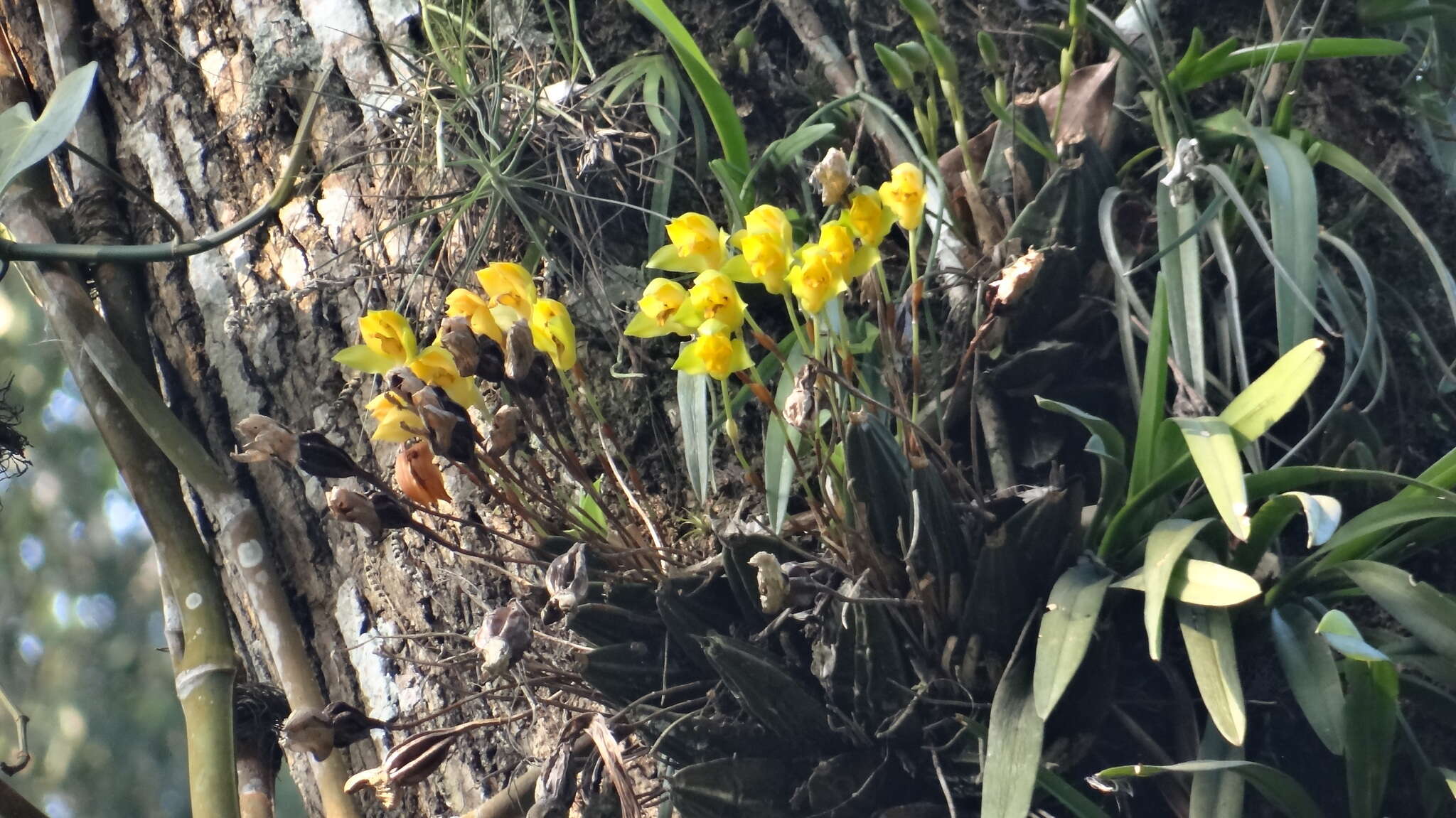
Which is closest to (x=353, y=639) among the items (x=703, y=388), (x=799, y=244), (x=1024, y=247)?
(x=703, y=388)

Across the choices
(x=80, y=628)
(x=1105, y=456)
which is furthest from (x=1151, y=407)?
(x=80, y=628)

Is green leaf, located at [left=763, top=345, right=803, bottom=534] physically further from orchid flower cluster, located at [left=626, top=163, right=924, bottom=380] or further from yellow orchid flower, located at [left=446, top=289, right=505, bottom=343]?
yellow orchid flower, located at [left=446, top=289, right=505, bottom=343]

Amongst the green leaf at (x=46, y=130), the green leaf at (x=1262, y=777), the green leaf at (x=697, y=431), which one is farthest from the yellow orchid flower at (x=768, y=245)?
the green leaf at (x=46, y=130)

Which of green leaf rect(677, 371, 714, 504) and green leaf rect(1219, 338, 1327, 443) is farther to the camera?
green leaf rect(677, 371, 714, 504)

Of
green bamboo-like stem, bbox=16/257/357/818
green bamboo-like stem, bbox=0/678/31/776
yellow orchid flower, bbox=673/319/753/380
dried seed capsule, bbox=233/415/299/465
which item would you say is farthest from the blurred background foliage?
yellow orchid flower, bbox=673/319/753/380

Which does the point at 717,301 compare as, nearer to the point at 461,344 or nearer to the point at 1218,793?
the point at 461,344

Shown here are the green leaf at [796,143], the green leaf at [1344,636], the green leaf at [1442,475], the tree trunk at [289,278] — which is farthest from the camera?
the tree trunk at [289,278]

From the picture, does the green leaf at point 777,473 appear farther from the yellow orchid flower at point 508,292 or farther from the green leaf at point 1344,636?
the green leaf at point 1344,636
